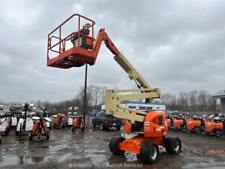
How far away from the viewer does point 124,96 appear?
31.3 feet

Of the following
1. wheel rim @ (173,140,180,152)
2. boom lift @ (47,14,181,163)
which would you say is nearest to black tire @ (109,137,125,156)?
boom lift @ (47,14,181,163)

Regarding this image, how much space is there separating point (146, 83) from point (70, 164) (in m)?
4.58

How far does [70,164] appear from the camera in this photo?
857 cm

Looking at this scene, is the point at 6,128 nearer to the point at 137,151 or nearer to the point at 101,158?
the point at 101,158

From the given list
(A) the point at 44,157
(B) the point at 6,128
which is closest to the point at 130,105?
(A) the point at 44,157

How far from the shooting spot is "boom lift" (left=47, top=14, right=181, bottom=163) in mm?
8492

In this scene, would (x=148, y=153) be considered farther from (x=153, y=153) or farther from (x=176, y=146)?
(x=176, y=146)

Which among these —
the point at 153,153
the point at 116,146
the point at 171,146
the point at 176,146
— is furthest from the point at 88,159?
the point at 176,146

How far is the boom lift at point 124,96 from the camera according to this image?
27.9 feet

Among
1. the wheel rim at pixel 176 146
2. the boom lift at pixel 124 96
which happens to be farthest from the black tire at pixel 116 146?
the wheel rim at pixel 176 146

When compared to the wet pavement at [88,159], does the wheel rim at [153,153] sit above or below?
above

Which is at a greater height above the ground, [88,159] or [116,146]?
[116,146]

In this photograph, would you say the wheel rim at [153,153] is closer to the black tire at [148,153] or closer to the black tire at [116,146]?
the black tire at [148,153]

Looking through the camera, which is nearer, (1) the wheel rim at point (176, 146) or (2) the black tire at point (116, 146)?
(2) the black tire at point (116, 146)
